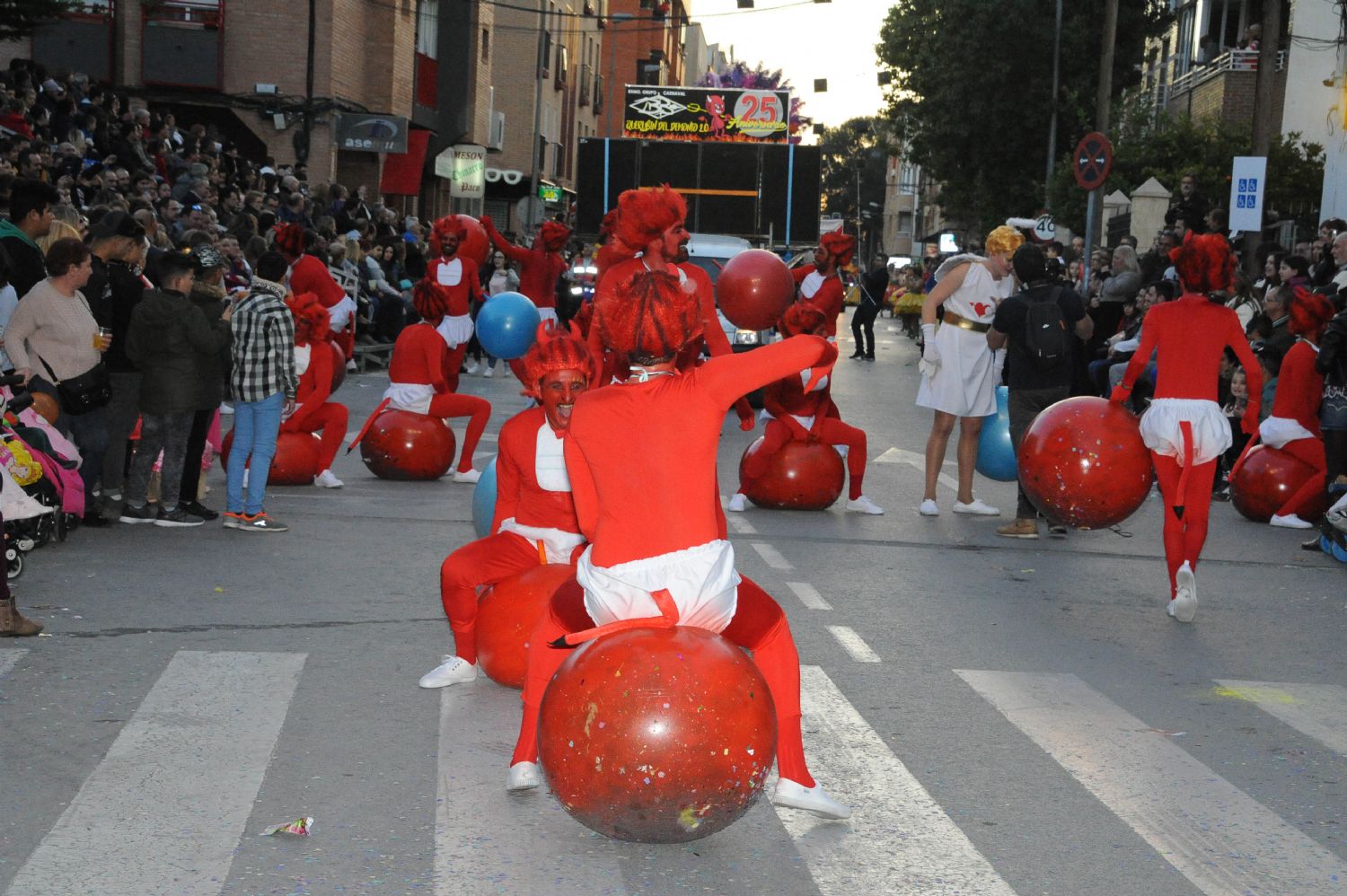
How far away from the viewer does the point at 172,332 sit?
1071 centimetres

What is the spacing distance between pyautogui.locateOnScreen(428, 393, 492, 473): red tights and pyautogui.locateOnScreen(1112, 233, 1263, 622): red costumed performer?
19.0 ft

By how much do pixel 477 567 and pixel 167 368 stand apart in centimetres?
483

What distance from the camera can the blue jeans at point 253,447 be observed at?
10844 mm

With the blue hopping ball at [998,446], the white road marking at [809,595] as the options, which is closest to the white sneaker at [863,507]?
the blue hopping ball at [998,446]

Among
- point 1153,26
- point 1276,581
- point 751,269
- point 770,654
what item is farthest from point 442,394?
point 1153,26

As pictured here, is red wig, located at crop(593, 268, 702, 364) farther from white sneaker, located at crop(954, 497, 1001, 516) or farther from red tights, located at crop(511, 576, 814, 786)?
white sneaker, located at crop(954, 497, 1001, 516)

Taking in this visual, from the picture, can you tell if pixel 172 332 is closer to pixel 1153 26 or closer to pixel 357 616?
pixel 357 616

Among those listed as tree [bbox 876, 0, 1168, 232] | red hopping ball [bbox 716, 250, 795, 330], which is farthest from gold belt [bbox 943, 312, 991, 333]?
tree [bbox 876, 0, 1168, 232]

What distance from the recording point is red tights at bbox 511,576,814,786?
504 centimetres

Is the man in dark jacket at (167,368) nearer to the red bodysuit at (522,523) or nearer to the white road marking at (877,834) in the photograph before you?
the red bodysuit at (522,523)

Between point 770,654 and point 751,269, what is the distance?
7492 mm

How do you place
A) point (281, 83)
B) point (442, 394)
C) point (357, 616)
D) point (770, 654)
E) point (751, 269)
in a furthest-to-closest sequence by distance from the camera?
point (281, 83)
point (442, 394)
point (751, 269)
point (357, 616)
point (770, 654)

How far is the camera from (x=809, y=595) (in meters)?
9.23

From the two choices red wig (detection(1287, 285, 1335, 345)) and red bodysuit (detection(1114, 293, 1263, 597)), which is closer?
red bodysuit (detection(1114, 293, 1263, 597))
